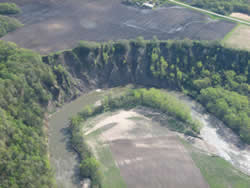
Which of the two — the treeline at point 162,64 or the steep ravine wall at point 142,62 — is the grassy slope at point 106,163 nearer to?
the steep ravine wall at point 142,62

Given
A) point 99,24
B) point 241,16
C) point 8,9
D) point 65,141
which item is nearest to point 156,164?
point 65,141

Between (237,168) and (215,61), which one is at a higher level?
(215,61)

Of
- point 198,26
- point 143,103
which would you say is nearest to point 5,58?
point 143,103

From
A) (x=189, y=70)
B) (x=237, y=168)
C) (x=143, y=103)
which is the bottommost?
(x=237, y=168)

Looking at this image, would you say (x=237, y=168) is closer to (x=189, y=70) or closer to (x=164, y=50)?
→ (x=189, y=70)

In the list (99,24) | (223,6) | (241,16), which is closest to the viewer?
(99,24)

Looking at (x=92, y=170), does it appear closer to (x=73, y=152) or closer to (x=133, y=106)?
(x=73, y=152)

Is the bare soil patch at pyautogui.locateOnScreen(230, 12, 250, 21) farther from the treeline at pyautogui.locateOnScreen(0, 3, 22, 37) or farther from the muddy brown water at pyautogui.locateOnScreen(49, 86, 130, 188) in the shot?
the treeline at pyautogui.locateOnScreen(0, 3, 22, 37)
